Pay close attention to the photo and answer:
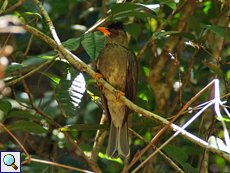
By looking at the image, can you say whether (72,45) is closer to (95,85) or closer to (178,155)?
(95,85)

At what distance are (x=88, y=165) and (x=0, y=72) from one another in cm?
213

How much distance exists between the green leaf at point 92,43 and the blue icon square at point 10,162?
1141mm

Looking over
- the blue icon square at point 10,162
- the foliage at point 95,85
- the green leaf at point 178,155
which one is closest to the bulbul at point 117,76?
the foliage at point 95,85

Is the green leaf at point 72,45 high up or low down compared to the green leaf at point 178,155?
up

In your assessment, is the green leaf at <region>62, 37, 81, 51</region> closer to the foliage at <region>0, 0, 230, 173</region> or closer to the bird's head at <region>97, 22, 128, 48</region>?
the foliage at <region>0, 0, 230, 173</region>

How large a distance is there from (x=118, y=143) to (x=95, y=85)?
786mm

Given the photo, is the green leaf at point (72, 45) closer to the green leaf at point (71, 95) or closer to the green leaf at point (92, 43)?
the green leaf at point (92, 43)

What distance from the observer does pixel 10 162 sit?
2.49m

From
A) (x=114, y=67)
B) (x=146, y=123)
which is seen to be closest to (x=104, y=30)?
(x=114, y=67)

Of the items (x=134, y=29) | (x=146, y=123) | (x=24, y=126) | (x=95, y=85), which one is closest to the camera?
(x=24, y=126)

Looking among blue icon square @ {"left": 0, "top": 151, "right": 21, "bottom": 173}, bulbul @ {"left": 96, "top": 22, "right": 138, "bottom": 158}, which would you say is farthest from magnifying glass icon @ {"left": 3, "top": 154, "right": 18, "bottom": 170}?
bulbul @ {"left": 96, "top": 22, "right": 138, "bottom": 158}

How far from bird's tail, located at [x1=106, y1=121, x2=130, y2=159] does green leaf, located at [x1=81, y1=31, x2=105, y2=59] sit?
95 cm

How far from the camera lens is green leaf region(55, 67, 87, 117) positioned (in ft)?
8.24

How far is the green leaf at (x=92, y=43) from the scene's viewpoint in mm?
2645
